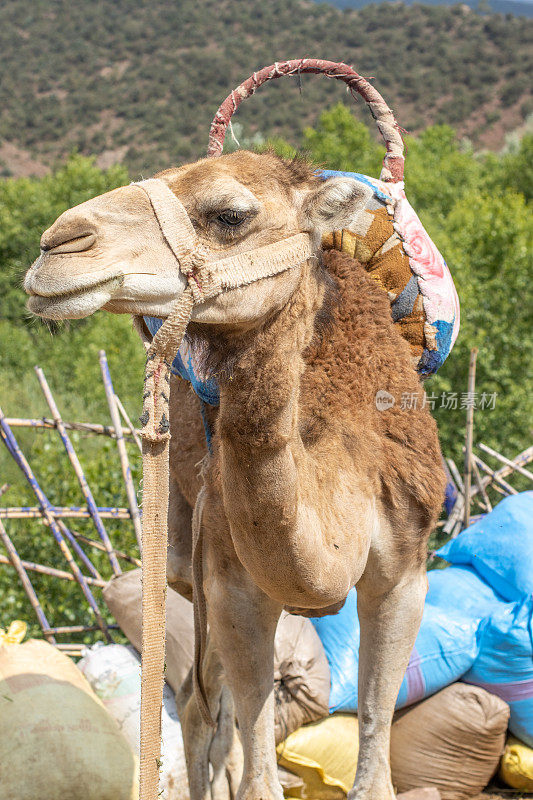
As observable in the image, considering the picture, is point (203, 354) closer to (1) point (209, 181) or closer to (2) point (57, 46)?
(1) point (209, 181)

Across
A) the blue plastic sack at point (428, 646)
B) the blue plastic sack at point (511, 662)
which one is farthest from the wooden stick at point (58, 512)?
the blue plastic sack at point (511, 662)

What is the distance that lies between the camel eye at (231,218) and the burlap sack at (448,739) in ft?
11.3

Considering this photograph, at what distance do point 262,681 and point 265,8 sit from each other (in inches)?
2361

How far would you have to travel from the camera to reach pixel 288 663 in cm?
423

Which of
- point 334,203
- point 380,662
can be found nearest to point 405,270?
point 334,203

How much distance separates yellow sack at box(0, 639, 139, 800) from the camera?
343cm

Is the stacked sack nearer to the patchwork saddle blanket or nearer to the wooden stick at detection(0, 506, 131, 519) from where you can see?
the wooden stick at detection(0, 506, 131, 519)

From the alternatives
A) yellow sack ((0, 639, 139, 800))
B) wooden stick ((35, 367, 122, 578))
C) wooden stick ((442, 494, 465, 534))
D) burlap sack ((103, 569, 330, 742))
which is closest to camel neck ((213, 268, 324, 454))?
yellow sack ((0, 639, 139, 800))

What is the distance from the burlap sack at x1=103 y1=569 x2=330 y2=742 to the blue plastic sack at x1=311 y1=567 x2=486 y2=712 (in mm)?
170

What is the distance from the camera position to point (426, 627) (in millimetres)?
4602

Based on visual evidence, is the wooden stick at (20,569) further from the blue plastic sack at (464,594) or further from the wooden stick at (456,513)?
the wooden stick at (456,513)

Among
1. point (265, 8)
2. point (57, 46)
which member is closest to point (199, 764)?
point (57, 46)

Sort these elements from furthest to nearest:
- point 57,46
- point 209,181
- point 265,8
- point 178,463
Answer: point 265,8
point 57,46
point 178,463
point 209,181

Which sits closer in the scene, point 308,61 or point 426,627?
point 308,61
